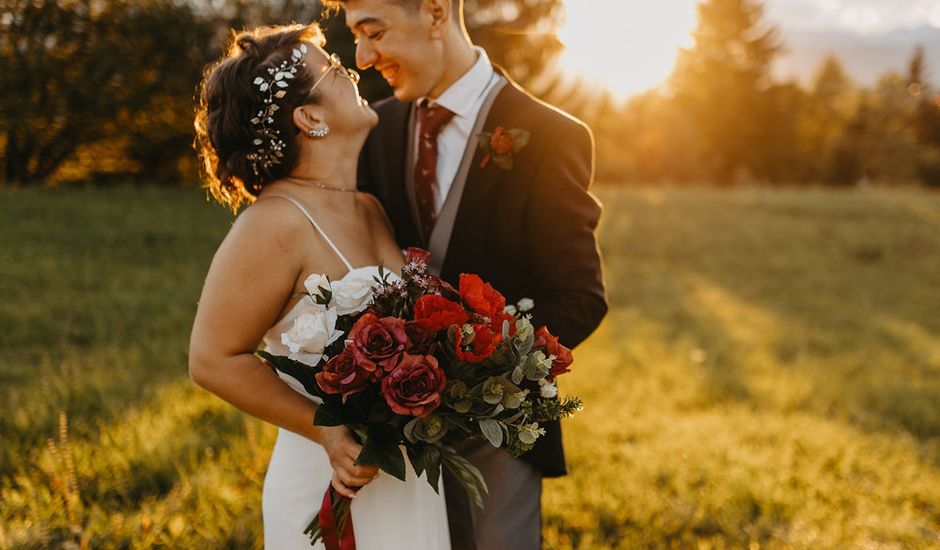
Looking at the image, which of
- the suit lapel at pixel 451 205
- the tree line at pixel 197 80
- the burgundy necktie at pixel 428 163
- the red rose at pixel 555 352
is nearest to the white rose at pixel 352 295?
the red rose at pixel 555 352

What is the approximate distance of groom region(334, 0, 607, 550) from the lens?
240 cm

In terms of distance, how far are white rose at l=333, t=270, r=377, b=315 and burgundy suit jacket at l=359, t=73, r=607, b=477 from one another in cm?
73

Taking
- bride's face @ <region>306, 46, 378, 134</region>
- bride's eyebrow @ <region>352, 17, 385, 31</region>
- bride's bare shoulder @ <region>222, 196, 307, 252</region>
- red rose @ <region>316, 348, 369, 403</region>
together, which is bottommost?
red rose @ <region>316, 348, 369, 403</region>

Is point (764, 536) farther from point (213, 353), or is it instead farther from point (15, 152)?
point (15, 152)

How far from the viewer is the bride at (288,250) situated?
1.94 meters

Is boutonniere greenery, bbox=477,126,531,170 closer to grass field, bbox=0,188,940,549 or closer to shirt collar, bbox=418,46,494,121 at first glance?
shirt collar, bbox=418,46,494,121

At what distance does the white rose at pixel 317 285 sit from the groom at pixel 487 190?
2.65ft

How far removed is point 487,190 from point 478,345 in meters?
0.98

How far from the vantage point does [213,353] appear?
193 cm

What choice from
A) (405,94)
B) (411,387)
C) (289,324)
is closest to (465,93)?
(405,94)

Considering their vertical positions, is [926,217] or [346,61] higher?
[346,61]

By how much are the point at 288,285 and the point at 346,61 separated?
556 inches

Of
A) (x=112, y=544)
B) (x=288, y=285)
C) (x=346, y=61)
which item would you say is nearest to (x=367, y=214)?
(x=288, y=285)

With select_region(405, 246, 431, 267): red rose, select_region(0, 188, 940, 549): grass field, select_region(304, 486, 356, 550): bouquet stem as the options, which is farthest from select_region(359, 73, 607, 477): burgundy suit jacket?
select_region(0, 188, 940, 549): grass field
